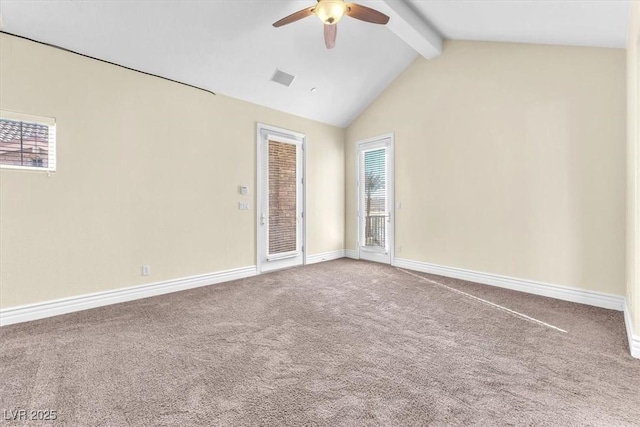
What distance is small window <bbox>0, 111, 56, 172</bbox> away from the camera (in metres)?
2.86

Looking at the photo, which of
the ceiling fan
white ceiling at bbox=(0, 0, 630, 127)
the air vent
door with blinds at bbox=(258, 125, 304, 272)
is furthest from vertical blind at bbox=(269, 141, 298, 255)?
the ceiling fan

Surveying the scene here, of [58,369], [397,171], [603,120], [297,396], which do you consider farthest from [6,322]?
[603,120]

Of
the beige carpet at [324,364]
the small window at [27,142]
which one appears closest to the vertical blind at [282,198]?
the beige carpet at [324,364]

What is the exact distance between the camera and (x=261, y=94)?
461cm

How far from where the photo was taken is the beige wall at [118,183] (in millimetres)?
2918

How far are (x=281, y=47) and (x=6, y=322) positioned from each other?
4.29m

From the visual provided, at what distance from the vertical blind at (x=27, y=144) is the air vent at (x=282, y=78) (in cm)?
274

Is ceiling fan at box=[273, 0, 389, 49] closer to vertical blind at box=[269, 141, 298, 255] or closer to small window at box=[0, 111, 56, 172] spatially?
vertical blind at box=[269, 141, 298, 255]

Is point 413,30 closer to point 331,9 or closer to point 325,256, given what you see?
point 331,9

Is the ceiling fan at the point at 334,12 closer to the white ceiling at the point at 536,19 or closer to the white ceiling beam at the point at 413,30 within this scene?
the white ceiling beam at the point at 413,30

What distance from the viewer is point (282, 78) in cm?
444

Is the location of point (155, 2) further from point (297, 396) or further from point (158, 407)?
point (297, 396)

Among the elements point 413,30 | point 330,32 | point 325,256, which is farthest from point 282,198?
point 413,30

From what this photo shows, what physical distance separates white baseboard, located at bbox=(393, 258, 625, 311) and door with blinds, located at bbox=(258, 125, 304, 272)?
7.13 feet
